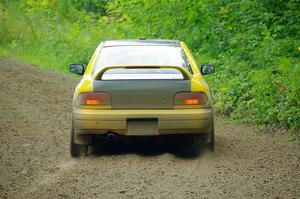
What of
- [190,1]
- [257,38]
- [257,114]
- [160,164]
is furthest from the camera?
[190,1]

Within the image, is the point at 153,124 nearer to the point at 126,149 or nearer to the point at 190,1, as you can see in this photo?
the point at 126,149

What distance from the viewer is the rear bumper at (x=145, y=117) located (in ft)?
26.9

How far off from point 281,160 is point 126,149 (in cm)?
202

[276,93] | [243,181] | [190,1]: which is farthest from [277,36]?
[243,181]

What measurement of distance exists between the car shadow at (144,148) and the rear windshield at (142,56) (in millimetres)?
987

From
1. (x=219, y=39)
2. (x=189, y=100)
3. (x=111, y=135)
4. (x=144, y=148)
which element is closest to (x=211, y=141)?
(x=189, y=100)

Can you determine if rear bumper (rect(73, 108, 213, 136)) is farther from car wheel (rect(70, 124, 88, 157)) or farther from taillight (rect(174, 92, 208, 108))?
car wheel (rect(70, 124, 88, 157))

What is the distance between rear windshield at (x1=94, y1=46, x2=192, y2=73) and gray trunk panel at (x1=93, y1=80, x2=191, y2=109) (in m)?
0.59

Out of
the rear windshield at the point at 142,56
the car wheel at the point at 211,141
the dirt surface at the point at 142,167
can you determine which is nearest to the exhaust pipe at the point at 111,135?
the dirt surface at the point at 142,167

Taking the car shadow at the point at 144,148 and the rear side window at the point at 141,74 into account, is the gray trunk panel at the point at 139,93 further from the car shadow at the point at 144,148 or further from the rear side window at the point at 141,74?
the car shadow at the point at 144,148

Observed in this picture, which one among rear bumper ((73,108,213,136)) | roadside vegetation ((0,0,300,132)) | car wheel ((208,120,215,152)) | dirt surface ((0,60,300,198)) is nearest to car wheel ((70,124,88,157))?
dirt surface ((0,60,300,198))

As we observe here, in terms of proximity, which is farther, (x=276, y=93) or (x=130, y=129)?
(x=276, y=93)

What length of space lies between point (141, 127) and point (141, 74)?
2.17 ft

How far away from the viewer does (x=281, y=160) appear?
8719 millimetres
